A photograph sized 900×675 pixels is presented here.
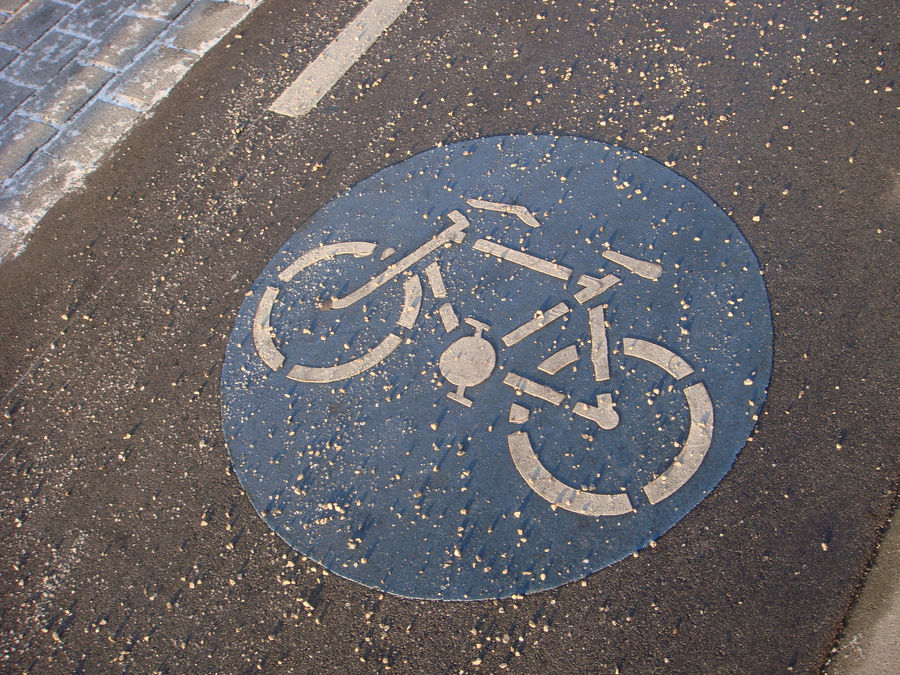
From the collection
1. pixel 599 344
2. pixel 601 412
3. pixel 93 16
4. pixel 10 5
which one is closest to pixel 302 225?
pixel 599 344

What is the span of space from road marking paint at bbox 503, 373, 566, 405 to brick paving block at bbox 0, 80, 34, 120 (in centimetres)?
558

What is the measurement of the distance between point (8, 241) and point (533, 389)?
4.57 m

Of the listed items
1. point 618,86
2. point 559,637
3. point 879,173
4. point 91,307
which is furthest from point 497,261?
point 91,307

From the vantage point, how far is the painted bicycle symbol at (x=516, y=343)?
364 centimetres

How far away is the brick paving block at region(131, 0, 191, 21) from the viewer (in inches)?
258

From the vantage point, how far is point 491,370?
4.06 metres

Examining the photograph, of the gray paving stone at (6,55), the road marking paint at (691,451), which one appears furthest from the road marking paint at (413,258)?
the gray paving stone at (6,55)

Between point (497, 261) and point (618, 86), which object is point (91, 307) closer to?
point (497, 261)

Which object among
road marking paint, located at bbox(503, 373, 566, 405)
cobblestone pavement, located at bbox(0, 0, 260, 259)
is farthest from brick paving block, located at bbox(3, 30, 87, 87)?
road marking paint, located at bbox(503, 373, 566, 405)

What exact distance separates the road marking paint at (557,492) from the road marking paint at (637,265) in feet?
4.61

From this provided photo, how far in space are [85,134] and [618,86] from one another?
4781 millimetres

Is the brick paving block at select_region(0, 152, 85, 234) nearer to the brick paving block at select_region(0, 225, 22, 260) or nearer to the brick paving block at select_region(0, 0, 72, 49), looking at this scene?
the brick paving block at select_region(0, 225, 22, 260)

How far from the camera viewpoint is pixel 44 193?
18.0ft

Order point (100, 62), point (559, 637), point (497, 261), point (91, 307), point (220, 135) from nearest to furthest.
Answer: point (559, 637) < point (497, 261) < point (91, 307) < point (220, 135) < point (100, 62)
